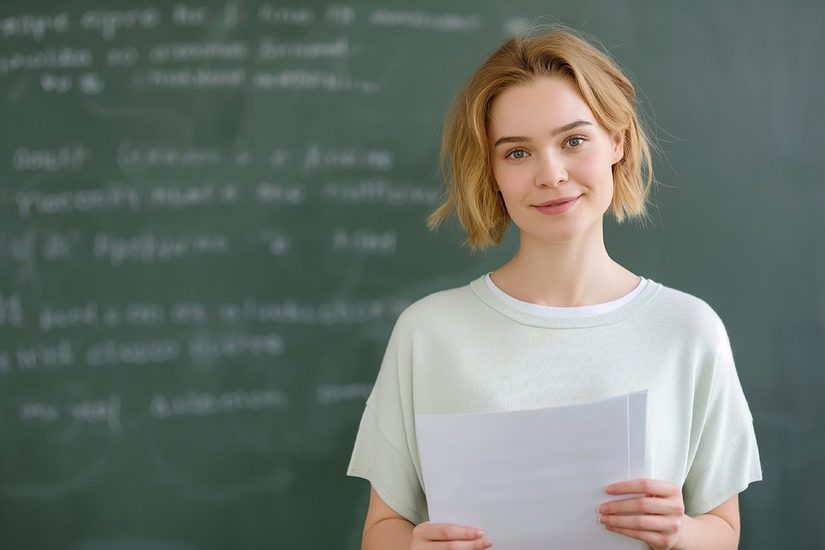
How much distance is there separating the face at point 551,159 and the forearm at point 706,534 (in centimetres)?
43

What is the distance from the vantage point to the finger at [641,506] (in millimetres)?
1023

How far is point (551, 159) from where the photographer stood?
1.12 meters

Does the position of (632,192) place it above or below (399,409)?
above

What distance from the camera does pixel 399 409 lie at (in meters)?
1.23

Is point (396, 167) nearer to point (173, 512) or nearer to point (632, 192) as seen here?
point (632, 192)

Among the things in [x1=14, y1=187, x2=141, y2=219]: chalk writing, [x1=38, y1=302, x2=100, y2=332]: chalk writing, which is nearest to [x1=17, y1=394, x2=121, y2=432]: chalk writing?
[x1=38, y1=302, x2=100, y2=332]: chalk writing

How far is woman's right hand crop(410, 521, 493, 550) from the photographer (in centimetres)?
103

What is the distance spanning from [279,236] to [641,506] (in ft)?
3.47

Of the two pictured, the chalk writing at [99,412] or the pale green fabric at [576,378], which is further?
the chalk writing at [99,412]

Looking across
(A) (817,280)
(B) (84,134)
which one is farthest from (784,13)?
(B) (84,134)

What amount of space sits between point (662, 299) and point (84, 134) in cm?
129

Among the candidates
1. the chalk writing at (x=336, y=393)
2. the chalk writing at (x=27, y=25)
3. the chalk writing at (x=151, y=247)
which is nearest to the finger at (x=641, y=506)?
the chalk writing at (x=336, y=393)

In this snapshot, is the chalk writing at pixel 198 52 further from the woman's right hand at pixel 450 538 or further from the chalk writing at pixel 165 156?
the woman's right hand at pixel 450 538

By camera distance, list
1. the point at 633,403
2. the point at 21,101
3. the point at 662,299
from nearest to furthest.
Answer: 1. the point at 633,403
2. the point at 662,299
3. the point at 21,101
